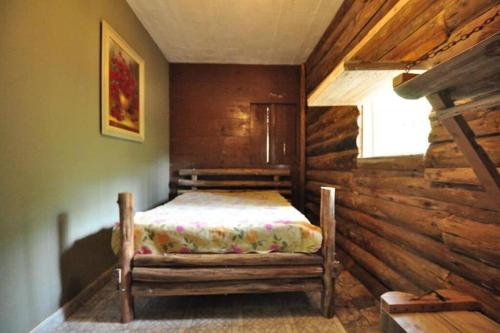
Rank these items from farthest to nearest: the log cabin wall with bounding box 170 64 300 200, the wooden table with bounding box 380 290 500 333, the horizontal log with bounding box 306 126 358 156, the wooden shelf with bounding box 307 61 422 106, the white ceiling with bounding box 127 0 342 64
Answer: the log cabin wall with bounding box 170 64 300 200 → the white ceiling with bounding box 127 0 342 64 → the horizontal log with bounding box 306 126 358 156 → the wooden shelf with bounding box 307 61 422 106 → the wooden table with bounding box 380 290 500 333

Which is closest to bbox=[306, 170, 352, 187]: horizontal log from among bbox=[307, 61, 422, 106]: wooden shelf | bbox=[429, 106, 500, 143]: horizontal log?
bbox=[307, 61, 422, 106]: wooden shelf

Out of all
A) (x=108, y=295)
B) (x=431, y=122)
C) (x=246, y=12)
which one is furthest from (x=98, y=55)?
(x=431, y=122)

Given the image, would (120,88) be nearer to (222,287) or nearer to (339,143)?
(222,287)

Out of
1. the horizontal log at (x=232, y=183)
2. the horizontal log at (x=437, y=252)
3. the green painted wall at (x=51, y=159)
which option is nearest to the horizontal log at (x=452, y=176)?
the horizontal log at (x=437, y=252)

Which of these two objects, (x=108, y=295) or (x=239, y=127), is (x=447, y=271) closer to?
(x=108, y=295)

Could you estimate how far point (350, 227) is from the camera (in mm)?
2791

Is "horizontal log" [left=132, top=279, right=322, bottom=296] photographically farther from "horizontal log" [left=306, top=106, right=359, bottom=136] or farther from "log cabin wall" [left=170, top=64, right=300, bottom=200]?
"log cabin wall" [left=170, top=64, right=300, bottom=200]

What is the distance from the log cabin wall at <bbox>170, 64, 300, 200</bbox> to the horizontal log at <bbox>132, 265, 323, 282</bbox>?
2.84m

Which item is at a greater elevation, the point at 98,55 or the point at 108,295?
the point at 98,55

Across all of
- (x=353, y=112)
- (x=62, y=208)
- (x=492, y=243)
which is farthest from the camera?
(x=353, y=112)

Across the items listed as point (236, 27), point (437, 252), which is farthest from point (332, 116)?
point (437, 252)

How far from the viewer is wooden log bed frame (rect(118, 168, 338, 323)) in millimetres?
1854

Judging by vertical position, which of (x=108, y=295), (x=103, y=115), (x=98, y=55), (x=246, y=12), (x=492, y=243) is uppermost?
(x=246, y=12)

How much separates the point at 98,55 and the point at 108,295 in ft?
6.77
